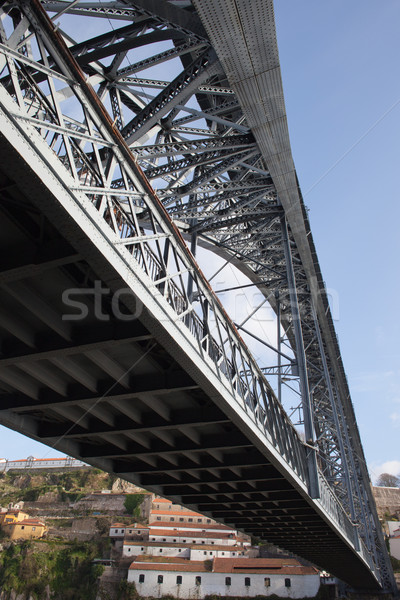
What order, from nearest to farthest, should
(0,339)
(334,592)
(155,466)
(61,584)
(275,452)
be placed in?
(0,339) < (275,452) < (155,466) < (334,592) < (61,584)

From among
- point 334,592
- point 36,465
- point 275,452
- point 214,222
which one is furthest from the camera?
point 36,465

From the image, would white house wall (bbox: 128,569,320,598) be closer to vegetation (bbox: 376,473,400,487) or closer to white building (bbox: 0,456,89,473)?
white building (bbox: 0,456,89,473)

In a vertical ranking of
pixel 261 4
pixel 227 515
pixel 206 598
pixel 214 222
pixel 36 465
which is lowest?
pixel 206 598

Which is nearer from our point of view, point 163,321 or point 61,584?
point 163,321

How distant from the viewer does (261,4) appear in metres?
8.03

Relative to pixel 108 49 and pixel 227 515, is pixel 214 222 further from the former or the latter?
pixel 227 515

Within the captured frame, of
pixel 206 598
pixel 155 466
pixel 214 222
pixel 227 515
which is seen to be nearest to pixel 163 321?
pixel 155 466

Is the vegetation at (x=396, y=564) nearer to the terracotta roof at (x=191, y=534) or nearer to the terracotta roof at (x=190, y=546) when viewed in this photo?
the terracotta roof at (x=190, y=546)

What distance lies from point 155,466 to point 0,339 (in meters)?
7.61

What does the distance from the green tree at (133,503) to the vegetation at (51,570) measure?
13416 mm

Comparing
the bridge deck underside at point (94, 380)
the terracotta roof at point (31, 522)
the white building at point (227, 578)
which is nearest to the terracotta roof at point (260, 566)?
the white building at point (227, 578)

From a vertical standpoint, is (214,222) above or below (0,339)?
above

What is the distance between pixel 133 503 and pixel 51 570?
20339 mm

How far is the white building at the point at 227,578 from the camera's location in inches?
1960
